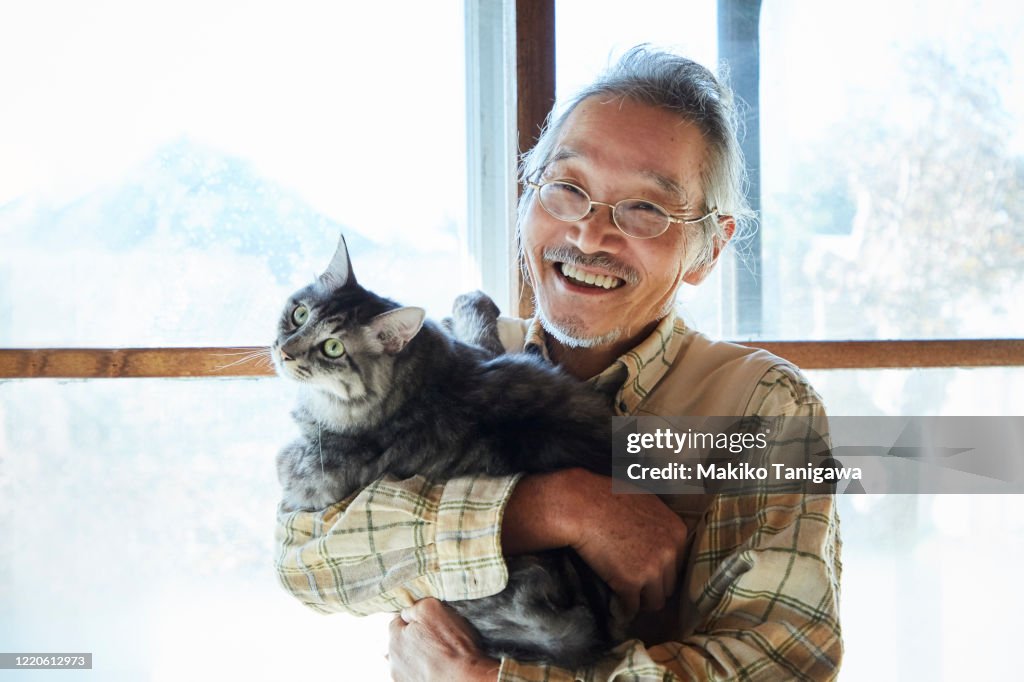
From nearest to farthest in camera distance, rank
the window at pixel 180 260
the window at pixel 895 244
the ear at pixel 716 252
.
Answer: the ear at pixel 716 252, the window at pixel 180 260, the window at pixel 895 244

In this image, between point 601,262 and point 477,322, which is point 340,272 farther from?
point 601,262

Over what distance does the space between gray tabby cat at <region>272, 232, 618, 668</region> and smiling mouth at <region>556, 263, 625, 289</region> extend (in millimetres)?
174

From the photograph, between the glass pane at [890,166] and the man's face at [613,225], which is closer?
the man's face at [613,225]

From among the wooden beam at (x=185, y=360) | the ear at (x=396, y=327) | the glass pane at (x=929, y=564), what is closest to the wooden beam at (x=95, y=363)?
the wooden beam at (x=185, y=360)

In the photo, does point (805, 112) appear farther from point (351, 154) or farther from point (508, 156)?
point (351, 154)

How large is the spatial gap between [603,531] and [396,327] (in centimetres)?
48

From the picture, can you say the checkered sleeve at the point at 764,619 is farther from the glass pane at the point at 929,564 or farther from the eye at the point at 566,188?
the glass pane at the point at 929,564

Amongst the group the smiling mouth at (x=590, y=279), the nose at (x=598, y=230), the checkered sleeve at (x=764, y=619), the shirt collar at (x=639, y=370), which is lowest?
the checkered sleeve at (x=764, y=619)

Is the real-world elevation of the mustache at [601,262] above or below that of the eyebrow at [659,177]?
below

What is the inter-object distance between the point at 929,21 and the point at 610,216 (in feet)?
5.48

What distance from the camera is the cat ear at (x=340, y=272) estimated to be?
133cm

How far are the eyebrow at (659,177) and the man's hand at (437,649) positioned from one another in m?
0.82

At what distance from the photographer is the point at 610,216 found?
1.34 meters

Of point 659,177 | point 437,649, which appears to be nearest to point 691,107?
point 659,177
